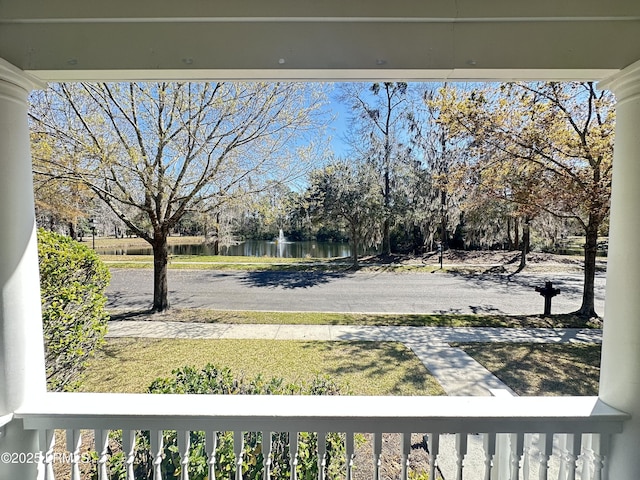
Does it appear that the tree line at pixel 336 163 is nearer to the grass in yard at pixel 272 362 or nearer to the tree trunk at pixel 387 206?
the tree trunk at pixel 387 206

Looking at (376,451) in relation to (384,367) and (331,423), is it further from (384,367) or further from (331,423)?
(384,367)

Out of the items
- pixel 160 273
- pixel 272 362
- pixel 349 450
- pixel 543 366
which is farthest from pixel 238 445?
pixel 543 366

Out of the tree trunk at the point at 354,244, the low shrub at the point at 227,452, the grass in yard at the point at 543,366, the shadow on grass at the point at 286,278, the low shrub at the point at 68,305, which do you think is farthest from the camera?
the shadow on grass at the point at 286,278

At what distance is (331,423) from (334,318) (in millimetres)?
2028

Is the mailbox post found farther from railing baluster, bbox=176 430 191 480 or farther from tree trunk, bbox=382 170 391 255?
railing baluster, bbox=176 430 191 480

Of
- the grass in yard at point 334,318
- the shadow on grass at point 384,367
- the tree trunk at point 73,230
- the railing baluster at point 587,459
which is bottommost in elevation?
the shadow on grass at point 384,367

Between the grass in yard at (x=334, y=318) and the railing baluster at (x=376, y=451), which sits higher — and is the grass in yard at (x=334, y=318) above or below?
below

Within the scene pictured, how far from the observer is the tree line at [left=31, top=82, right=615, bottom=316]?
7.56 feet

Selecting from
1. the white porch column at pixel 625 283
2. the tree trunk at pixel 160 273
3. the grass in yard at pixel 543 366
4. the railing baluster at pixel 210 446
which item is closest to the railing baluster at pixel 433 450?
the white porch column at pixel 625 283

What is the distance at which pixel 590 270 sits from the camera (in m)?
2.50

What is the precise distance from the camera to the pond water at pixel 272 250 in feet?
8.99

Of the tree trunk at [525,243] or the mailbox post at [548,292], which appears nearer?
the tree trunk at [525,243]

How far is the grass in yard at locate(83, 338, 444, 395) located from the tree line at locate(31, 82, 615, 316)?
1.98 ft
